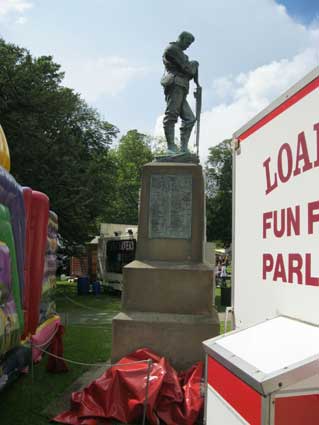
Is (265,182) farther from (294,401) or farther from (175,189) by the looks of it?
(175,189)

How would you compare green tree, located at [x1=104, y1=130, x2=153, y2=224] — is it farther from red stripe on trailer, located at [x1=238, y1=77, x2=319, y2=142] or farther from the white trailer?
the white trailer

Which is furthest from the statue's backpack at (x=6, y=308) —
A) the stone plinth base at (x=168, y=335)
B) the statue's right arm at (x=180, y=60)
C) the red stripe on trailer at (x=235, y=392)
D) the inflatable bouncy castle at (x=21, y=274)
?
the statue's right arm at (x=180, y=60)

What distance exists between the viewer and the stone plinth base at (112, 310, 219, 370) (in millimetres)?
6676

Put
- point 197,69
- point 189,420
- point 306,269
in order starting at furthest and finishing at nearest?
point 197,69 < point 189,420 < point 306,269

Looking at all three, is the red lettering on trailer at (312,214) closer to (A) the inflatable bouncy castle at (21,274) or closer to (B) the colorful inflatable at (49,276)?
(A) the inflatable bouncy castle at (21,274)

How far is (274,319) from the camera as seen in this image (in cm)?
266

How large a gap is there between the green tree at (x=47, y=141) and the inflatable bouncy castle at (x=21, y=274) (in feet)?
26.1

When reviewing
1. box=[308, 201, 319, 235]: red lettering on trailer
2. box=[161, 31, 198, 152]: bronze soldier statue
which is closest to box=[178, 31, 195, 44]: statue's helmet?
box=[161, 31, 198, 152]: bronze soldier statue

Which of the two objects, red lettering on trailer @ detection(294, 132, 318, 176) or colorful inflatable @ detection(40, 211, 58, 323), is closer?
red lettering on trailer @ detection(294, 132, 318, 176)

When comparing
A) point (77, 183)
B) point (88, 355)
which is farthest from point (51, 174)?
point (88, 355)

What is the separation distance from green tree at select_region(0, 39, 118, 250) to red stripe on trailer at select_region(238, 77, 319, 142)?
13605 millimetres

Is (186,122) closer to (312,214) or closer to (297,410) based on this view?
(312,214)

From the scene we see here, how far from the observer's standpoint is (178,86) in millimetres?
8398

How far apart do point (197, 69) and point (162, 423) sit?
244 inches
